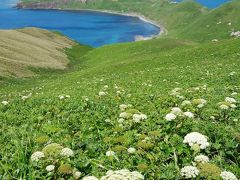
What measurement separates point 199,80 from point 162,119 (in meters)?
16.0

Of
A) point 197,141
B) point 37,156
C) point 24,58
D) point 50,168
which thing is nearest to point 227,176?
point 197,141

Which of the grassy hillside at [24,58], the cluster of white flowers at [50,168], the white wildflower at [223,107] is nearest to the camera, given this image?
the cluster of white flowers at [50,168]

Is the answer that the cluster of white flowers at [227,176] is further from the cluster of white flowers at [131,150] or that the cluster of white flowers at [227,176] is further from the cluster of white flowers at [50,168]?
the cluster of white flowers at [50,168]

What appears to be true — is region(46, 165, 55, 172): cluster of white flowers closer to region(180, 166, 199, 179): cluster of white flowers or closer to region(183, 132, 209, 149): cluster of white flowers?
region(180, 166, 199, 179): cluster of white flowers

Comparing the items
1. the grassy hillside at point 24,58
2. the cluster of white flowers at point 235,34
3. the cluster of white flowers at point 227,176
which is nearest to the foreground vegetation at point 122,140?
the cluster of white flowers at point 227,176

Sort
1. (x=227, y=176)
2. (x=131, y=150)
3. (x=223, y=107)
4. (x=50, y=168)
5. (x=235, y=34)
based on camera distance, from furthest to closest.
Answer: (x=235, y=34) < (x=223, y=107) < (x=131, y=150) < (x=50, y=168) < (x=227, y=176)

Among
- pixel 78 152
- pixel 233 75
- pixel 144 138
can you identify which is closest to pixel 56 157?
pixel 78 152

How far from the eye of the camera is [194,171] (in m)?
6.72

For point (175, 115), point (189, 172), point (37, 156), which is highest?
point (189, 172)

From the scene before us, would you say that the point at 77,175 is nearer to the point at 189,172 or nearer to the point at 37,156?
the point at 37,156

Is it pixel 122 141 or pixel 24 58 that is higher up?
pixel 122 141

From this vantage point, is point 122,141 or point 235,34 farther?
point 235,34

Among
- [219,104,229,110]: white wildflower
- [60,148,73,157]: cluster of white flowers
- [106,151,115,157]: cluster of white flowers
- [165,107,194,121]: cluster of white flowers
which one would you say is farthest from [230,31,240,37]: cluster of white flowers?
[60,148,73,157]: cluster of white flowers

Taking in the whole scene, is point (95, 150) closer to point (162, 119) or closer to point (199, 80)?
point (162, 119)
